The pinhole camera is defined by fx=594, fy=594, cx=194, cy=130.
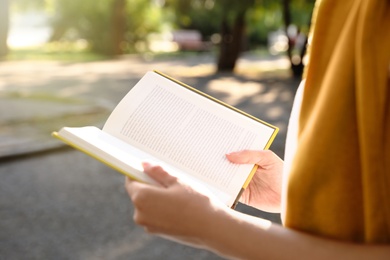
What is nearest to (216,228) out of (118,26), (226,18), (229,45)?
(226,18)

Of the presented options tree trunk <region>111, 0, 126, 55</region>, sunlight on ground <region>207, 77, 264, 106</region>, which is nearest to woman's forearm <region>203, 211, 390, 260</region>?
sunlight on ground <region>207, 77, 264, 106</region>

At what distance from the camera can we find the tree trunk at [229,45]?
60.9 feet

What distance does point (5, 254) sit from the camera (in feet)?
12.5

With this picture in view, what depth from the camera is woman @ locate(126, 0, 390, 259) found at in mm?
899

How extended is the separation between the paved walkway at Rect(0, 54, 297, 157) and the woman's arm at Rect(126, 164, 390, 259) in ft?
17.9

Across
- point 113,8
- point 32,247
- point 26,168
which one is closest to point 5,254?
point 32,247

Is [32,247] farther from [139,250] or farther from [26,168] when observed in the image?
[26,168]

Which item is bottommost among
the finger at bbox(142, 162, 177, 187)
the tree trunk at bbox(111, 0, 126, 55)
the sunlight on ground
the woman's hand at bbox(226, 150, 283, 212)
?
the tree trunk at bbox(111, 0, 126, 55)

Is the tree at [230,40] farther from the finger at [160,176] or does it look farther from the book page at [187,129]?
the finger at [160,176]

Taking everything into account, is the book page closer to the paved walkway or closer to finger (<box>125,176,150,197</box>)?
finger (<box>125,176,150,197</box>)

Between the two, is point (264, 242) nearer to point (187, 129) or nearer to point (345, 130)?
point (345, 130)

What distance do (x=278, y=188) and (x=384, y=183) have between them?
1.82ft

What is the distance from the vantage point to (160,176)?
109 centimetres

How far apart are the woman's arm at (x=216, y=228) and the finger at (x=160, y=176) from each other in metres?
0.01
